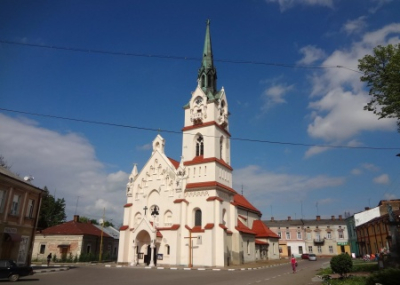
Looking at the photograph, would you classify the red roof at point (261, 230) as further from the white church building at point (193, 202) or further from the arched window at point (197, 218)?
the arched window at point (197, 218)

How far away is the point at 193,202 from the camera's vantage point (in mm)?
37656

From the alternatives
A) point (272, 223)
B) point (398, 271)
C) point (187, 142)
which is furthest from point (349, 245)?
point (398, 271)

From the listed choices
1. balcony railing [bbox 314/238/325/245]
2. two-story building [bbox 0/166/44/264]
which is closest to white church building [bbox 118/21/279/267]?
two-story building [bbox 0/166/44/264]

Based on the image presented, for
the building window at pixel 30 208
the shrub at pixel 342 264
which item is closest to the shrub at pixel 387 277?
the shrub at pixel 342 264

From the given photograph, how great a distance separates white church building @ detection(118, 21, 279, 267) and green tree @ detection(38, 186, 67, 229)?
31.3 m

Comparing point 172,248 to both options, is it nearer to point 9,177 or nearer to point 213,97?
point 9,177

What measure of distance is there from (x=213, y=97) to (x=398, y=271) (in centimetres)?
3515

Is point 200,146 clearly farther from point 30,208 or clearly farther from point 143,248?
point 30,208

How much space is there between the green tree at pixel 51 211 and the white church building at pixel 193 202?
103 feet

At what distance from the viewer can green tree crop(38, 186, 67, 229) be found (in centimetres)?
6228

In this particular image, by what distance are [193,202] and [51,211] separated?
41.7 metres

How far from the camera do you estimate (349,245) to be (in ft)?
240

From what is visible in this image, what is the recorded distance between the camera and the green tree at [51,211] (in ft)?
204

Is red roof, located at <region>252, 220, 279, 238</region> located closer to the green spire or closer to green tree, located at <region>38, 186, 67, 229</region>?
the green spire
